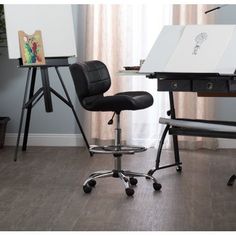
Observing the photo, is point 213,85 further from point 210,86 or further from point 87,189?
point 87,189

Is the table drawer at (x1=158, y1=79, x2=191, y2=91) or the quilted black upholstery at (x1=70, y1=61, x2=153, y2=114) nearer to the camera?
the table drawer at (x1=158, y1=79, x2=191, y2=91)

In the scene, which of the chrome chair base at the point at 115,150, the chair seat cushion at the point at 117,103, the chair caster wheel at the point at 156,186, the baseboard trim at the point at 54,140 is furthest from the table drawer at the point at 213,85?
the baseboard trim at the point at 54,140

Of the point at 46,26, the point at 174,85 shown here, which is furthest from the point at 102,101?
the point at 46,26

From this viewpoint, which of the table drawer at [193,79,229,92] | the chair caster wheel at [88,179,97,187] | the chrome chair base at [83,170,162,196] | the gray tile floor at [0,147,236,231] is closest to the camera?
the gray tile floor at [0,147,236,231]

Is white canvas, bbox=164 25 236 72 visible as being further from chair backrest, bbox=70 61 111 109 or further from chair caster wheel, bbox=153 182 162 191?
chair caster wheel, bbox=153 182 162 191

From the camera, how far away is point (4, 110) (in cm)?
595

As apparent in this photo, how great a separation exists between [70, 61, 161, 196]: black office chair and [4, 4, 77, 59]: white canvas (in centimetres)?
109

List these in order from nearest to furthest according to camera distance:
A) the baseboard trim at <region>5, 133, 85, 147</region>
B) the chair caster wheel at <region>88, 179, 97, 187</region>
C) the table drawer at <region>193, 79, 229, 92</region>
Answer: the table drawer at <region>193, 79, 229, 92</region> → the chair caster wheel at <region>88, 179, 97, 187</region> → the baseboard trim at <region>5, 133, 85, 147</region>

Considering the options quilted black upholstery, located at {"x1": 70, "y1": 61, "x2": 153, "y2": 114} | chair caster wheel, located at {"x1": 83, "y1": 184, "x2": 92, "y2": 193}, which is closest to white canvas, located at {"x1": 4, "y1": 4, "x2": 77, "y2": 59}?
quilted black upholstery, located at {"x1": 70, "y1": 61, "x2": 153, "y2": 114}

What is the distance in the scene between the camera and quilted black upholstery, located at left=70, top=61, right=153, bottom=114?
13.2 ft

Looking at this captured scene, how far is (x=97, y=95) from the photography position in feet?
Answer: 14.2

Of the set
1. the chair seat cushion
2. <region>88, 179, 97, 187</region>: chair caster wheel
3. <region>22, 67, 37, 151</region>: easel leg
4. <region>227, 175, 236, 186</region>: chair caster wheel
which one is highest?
the chair seat cushion

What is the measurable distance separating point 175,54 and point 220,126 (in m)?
0.62

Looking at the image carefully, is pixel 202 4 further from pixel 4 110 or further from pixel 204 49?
pixel 4 110
